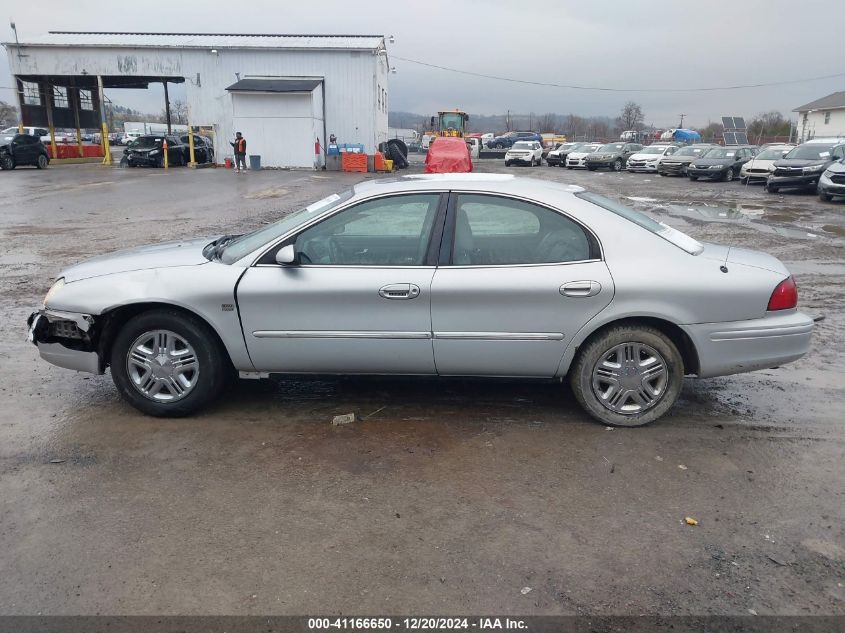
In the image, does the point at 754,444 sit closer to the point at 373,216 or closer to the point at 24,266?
the point at 373,216

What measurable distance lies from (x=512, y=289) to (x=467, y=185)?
2.63ft

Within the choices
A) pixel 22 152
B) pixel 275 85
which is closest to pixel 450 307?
pixel 275 85

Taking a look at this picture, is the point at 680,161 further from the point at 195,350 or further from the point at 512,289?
the point at 195,350

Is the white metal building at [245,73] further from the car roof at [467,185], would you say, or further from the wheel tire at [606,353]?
the wheel tire at [606,353]

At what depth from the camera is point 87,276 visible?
4418 mm

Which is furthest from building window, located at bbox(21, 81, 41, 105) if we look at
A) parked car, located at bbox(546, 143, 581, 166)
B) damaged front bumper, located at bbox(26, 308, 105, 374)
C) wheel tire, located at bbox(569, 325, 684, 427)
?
wheel tire, located at bbox(569, 325, 684, 427)

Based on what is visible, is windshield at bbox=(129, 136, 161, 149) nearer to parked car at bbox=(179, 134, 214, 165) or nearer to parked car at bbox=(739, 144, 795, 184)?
parked car at bbox=(179, 134, 214, 165)

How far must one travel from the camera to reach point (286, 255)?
4.14m

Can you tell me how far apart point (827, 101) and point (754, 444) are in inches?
2847

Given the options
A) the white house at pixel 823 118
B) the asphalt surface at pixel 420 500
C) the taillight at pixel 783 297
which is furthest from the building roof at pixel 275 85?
the white house at pixel 823 118

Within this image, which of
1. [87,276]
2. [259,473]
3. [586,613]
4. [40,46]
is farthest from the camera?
[40,46]

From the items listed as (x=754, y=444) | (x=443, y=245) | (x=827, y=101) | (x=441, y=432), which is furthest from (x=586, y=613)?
(x=827, y=101)

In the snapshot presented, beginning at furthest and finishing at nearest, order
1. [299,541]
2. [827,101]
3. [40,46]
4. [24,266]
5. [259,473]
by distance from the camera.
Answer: [827,101] → [40,46] → [24,266] → [259,473] → [299,541]

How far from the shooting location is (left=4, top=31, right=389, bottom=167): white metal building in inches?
1335
